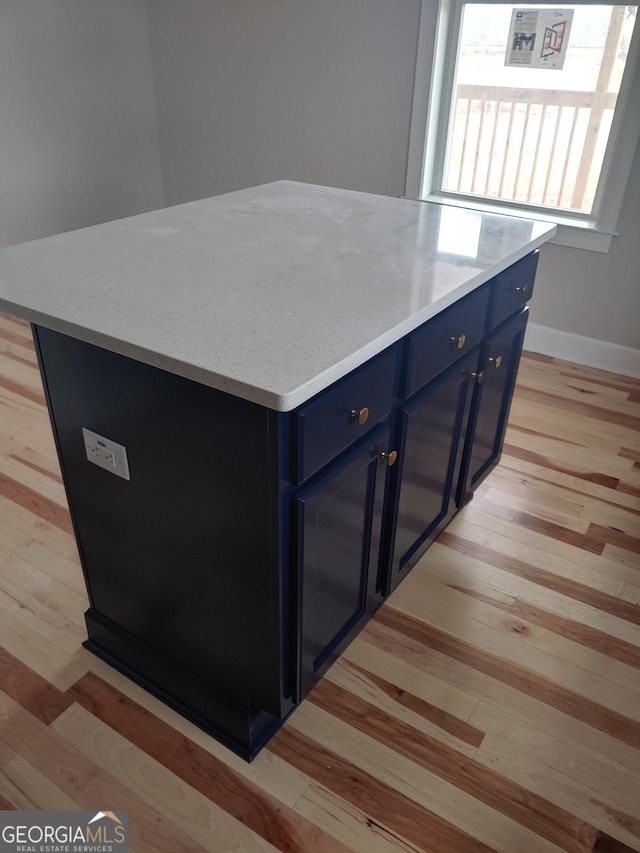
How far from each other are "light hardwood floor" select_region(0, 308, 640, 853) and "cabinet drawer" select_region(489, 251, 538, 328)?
0.73 meters

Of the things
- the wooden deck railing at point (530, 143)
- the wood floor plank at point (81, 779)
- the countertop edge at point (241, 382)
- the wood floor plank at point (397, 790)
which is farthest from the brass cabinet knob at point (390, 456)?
the wooden deck railing at point (530, 143)

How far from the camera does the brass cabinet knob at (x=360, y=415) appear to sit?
1.28 metres

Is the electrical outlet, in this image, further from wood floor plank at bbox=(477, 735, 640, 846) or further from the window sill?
the window sill

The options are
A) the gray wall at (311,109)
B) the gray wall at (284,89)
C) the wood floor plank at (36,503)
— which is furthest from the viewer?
the gray wall at (284,89)

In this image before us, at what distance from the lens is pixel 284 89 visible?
3.71 m

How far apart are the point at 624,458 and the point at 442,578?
3.59ft

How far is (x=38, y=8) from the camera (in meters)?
3.51

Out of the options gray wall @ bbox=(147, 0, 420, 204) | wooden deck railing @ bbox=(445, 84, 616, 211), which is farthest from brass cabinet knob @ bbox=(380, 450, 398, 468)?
gray wall @ bbox=(147, 0, 420, 204)

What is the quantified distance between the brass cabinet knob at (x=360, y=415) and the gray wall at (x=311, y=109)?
234 cm

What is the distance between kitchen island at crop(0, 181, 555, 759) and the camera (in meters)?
1.17

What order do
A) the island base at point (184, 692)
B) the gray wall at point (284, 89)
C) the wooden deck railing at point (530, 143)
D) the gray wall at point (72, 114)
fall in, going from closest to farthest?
the island base at point (184, 692) → the wooden deck railing at point (530, 143) → the gray wall at point (284, 89) → the gray wall at point (72, 114)

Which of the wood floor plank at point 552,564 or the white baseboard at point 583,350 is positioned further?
the white baseboard at point 583,350

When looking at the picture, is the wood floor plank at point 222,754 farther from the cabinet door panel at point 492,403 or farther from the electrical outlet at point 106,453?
the cabinet door panel at point 492,403

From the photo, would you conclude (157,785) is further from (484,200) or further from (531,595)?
(484,200)
